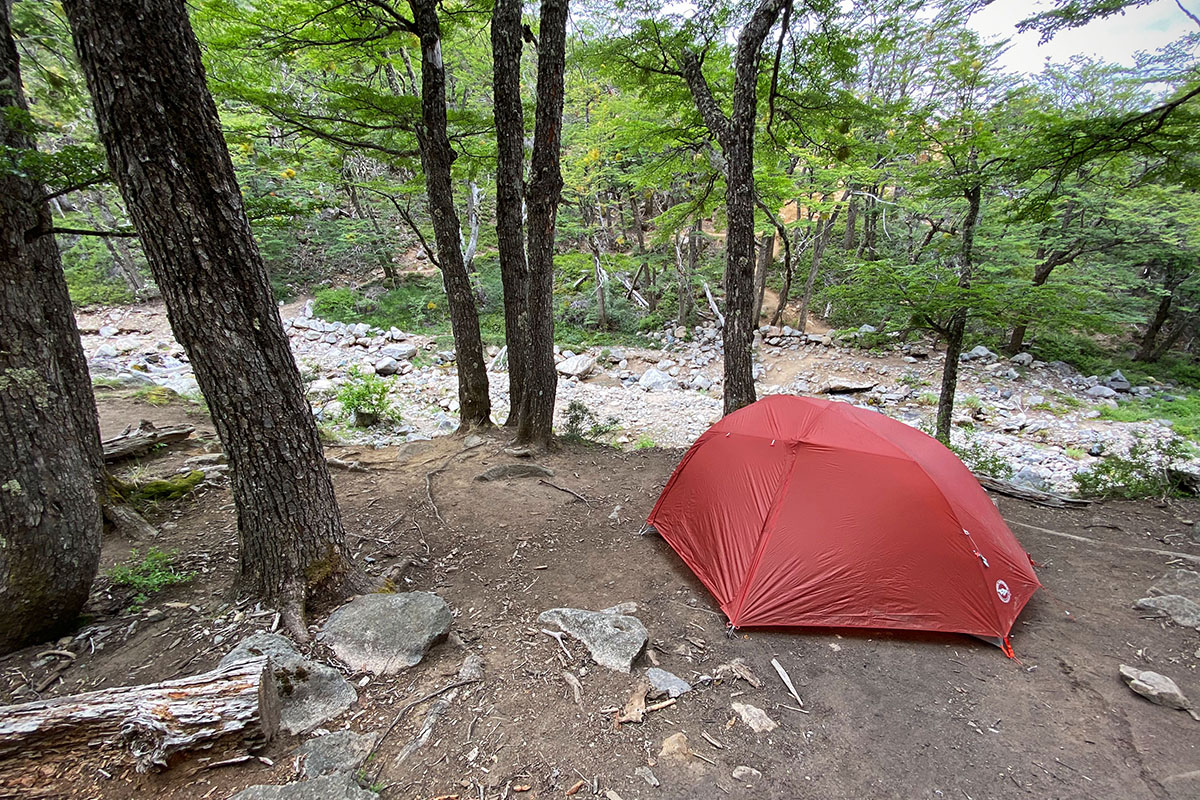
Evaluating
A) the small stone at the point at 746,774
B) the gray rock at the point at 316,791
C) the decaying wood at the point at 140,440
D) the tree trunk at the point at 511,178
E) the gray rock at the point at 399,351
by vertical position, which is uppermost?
the tree trunk at the point at 511,178

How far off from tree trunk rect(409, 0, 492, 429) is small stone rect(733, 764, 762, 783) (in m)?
5.47

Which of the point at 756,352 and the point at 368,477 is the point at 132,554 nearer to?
the point at 368,477

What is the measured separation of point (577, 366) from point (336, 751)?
12.5 m

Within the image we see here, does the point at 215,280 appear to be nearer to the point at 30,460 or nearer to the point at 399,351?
the point at 30,460

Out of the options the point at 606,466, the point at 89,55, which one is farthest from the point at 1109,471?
the point at 89,55

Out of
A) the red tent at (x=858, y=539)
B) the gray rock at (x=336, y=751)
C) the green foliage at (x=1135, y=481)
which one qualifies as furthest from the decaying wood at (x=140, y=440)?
the green foliage at (x=1135, y=481)

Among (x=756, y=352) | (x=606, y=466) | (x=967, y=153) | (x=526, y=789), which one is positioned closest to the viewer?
(x=526, y=789)

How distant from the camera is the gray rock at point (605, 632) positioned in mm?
2822

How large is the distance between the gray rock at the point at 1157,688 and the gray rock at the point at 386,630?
4.02 m

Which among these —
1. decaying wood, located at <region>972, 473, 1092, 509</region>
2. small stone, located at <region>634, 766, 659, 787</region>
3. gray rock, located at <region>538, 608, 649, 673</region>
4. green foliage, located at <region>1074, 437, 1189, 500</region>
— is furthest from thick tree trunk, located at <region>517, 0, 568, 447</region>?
green foliage, located at <region>1074, 437, 1189, 500</region>

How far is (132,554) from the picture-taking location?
3.60 meters

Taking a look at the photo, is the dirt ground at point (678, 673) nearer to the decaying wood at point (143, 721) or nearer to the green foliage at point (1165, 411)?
the decaying wood at point (143, 721)

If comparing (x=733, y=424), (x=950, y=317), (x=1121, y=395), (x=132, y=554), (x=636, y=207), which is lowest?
(x=1121, y=395)

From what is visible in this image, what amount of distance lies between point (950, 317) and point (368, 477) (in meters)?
8.34
